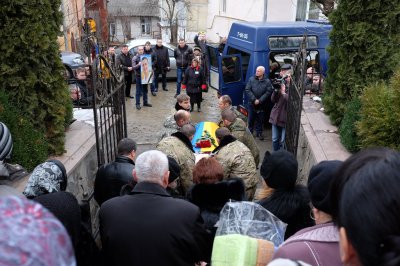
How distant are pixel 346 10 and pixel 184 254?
151 inches

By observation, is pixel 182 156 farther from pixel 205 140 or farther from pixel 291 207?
pixel 291 207

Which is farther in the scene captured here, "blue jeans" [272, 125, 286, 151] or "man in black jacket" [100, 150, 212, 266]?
"blue jeans" [272, 125, 286, 151]

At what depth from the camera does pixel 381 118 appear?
3824 millimetres

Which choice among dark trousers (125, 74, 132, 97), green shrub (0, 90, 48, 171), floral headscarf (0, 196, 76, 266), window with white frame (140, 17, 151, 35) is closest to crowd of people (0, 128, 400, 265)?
floral headscarf (0, 196, 76, 266)

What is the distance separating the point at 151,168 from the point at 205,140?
338 centimetres

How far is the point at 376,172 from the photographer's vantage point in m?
1.24

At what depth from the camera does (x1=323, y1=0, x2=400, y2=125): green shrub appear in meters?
4.81

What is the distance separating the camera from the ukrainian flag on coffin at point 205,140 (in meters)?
6.02

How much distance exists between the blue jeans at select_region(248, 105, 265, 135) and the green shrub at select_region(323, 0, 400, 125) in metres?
3.73

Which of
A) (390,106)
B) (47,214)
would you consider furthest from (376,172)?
(390,106)

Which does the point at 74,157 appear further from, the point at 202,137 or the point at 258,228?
the point at 258,228

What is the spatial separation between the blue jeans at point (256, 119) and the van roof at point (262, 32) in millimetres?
1529

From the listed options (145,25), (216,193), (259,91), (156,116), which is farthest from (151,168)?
(145,25)

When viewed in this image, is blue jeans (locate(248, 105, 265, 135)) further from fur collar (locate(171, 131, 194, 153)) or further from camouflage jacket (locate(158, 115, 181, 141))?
fur collar (locate(171, 131, 194, 153))
